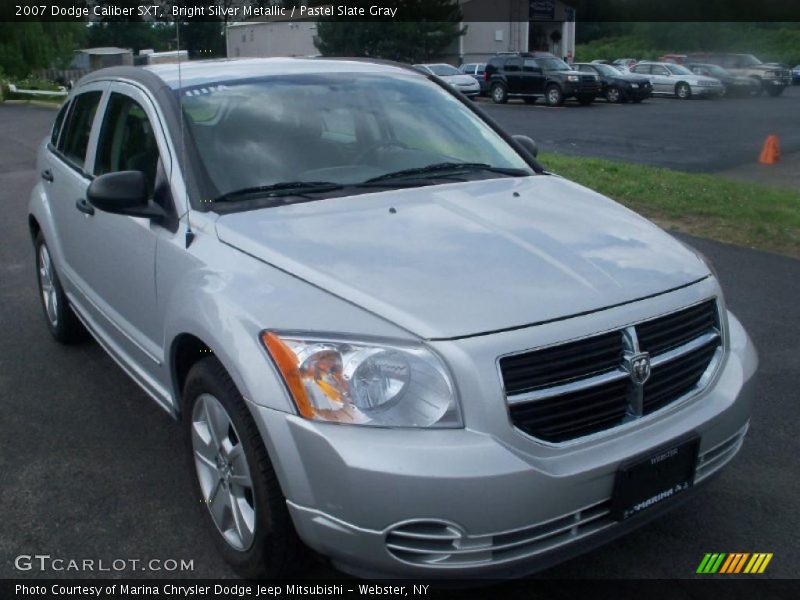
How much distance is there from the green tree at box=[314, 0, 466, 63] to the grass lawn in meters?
35.3

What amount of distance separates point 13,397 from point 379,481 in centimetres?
328

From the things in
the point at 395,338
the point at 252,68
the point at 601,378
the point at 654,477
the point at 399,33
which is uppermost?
the point at 399,33

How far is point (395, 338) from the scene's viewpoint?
2.66 metres

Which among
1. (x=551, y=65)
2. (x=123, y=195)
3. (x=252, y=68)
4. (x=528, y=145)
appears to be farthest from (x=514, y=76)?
(x=123, y=195)

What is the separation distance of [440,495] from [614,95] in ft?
108

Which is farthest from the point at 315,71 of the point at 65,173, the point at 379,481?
the point at 379,481

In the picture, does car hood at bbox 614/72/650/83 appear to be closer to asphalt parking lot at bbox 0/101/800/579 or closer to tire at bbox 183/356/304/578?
asphalt parking lot at bbox 0/101/800/579

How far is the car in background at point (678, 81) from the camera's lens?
34.1 m

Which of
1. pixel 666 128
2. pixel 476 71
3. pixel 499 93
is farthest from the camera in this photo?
pixel 476 71

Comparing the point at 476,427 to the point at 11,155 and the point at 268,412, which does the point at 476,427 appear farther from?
the point at 11,155

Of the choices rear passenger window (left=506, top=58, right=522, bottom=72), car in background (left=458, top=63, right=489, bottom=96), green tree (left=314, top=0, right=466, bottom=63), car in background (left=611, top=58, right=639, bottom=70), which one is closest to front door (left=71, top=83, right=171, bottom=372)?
rear passenger window (left=506, top=58, right=522, bottom=72)

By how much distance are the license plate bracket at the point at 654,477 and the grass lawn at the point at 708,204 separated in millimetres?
5325

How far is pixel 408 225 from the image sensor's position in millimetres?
3385

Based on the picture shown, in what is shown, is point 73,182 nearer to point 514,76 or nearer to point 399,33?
point 514,76
